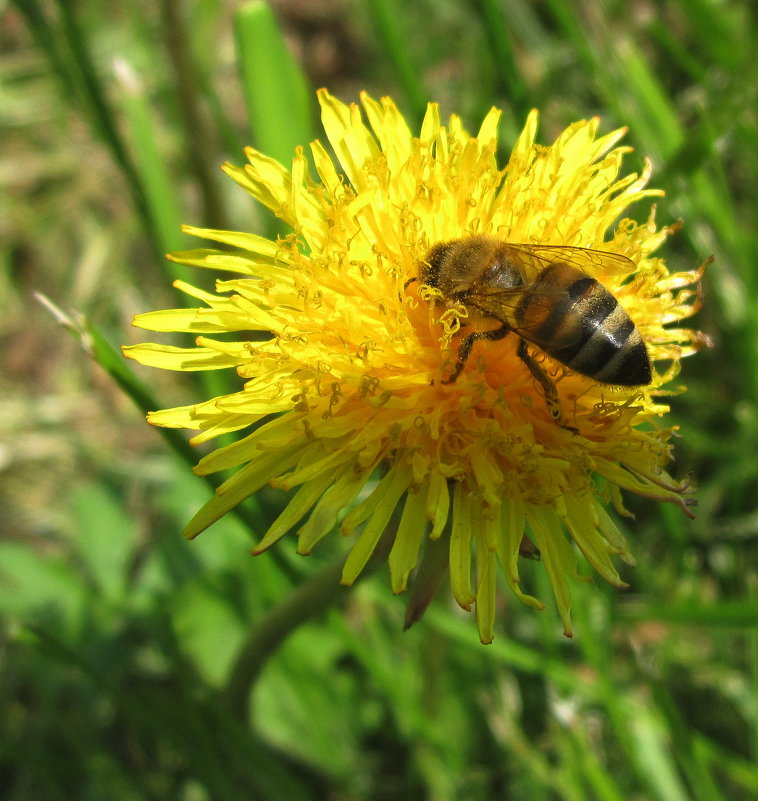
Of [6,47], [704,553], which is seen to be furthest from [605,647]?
[6,47]

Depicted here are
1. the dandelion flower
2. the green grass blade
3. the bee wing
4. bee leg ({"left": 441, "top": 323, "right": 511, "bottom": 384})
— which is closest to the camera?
the dandelion flower

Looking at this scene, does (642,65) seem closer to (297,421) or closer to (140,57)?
(297,421)

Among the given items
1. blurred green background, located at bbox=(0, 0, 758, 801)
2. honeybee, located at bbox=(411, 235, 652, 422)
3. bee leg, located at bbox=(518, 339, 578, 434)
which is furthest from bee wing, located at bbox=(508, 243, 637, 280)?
blurred green background, located at bbox=(0, 0, 758, 801)

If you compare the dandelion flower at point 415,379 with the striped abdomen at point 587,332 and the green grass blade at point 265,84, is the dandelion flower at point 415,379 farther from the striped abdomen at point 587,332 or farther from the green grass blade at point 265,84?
the green grass blade at point 265,84

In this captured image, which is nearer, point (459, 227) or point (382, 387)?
point (382, 387)

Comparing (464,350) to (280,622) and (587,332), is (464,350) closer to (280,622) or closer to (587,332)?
(587,332)

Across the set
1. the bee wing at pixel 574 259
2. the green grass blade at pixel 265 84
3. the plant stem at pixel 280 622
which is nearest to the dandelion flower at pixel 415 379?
the bee wing at pixel 574 259

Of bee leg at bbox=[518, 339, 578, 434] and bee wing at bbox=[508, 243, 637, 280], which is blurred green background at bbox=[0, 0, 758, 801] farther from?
bee wing at bbox=[508, 243, 637, 280]
